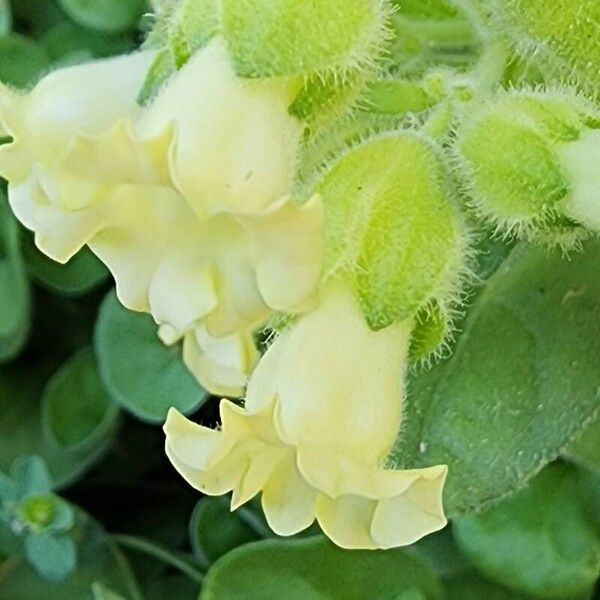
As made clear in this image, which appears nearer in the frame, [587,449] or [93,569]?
[587,449]

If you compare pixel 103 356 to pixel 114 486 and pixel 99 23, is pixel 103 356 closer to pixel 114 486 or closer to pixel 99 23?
pixel 114 486

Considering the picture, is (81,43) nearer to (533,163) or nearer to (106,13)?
(106,13)

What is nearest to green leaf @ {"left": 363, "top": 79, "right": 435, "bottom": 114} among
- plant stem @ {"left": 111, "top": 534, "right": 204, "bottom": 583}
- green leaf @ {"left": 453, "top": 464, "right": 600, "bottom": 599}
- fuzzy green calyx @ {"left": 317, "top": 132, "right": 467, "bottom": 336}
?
fuzzy green calyx @ {"left": 317, "top": 132, "right": 467, "bottom": 336}

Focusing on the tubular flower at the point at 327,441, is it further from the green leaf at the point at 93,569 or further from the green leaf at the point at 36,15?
the green leaf at the point at 36,15

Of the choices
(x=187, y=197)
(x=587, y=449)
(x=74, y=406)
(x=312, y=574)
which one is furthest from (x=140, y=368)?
(x=187, y=197)

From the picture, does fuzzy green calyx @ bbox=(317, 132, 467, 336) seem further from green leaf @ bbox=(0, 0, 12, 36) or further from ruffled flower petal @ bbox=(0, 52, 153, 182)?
green leaf @ bbox=(0, 0, 12, 36)

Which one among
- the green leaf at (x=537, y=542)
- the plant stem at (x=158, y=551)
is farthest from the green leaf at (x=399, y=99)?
the plant stem at (x=158, y=551)
